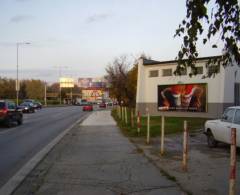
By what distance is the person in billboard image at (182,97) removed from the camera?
38.1m

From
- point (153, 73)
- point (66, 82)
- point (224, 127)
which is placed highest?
point (66, 82)

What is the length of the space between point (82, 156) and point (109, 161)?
1.40 m

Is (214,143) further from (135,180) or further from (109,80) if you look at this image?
(109,80)

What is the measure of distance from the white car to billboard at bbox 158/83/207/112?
21.7 meters

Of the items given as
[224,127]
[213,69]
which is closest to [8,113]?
[224,127]

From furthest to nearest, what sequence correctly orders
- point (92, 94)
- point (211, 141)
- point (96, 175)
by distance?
1. point (92, 94)
2. point (211, 141)
3. point (96, 175)

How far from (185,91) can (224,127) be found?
80.9ft

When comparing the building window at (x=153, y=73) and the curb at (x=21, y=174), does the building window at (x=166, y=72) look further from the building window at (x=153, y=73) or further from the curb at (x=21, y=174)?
the curb at (x=21, y=174)

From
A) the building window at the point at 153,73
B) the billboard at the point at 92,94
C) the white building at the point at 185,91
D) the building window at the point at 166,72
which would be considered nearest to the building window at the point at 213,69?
the white building at the point at 185,91

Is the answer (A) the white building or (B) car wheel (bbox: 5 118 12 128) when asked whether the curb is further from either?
(A) the white building

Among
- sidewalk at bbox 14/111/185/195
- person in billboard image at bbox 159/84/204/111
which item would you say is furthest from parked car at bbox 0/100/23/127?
person in billboard image at bbox 159/84/204/111

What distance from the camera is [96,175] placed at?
1008 centimetres

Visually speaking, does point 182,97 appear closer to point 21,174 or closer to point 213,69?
point 21,174

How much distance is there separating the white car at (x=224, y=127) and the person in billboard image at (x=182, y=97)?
22.0 metres
